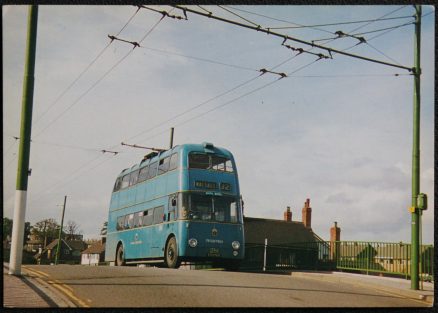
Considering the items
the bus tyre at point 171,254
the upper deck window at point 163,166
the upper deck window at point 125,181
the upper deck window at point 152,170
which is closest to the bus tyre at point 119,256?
the upper deck window at point 125,181

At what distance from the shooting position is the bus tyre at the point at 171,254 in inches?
643

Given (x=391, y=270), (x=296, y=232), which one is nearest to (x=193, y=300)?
(x=391, y=270)

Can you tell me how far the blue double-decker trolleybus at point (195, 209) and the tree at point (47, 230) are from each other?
79.5 m

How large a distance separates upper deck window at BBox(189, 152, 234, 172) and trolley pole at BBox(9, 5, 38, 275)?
694 cm

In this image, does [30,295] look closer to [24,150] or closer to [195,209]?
[24,150]

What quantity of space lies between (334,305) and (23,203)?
678cm

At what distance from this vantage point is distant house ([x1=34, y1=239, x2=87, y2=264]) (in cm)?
8442

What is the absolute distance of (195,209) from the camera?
16344 mm

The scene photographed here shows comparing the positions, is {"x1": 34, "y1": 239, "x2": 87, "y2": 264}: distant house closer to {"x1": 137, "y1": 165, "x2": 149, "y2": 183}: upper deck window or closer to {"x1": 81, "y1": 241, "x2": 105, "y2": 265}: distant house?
{"x1": 81, "y1": 241, "x2": 105, "y2": 265}: distant house

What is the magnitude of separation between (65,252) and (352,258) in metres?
80.4

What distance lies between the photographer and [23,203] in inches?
410

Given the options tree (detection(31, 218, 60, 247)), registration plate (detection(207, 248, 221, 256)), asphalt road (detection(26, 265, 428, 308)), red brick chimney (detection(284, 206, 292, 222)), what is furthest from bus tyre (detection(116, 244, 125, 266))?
tree (detection(31, 218, 60, 247))
